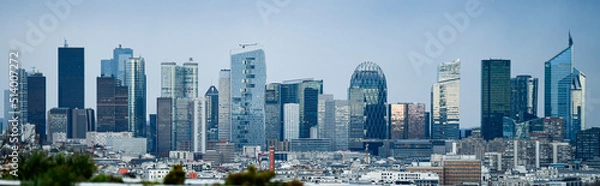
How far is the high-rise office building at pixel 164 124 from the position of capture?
105675mm

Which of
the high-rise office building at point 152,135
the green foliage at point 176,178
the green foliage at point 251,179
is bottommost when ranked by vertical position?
the high-rise office building at point 152,135

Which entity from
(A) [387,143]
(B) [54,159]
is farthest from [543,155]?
(B) [54,159]

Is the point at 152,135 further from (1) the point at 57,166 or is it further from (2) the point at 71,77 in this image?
(1) the point at 57,166

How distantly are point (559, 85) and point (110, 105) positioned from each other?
40.4 meters

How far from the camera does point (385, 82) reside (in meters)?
125

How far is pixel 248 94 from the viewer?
119 metres

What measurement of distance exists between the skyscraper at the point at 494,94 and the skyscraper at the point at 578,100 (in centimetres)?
584

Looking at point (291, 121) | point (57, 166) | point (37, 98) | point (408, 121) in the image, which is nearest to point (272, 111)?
point (291, 121)

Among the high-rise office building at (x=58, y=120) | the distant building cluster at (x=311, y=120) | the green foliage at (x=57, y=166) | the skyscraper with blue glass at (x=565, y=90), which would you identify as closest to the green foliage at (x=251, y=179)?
the green foliage at (x=57, y=166)

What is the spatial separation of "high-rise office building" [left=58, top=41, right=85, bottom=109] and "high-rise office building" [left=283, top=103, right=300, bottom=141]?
21.9 m

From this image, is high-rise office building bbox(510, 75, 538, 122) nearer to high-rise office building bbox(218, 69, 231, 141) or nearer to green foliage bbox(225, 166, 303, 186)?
high-rise office building bbox(218, 69, 231, 141)

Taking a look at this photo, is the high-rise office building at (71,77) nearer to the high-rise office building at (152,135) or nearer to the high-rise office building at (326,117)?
the high-rise office building at (152,135)

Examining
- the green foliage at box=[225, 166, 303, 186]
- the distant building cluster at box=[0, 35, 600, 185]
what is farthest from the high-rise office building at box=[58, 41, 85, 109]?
the green foliage at box=[225, 166, 303, 186]

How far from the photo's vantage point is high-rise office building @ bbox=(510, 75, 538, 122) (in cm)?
10888
